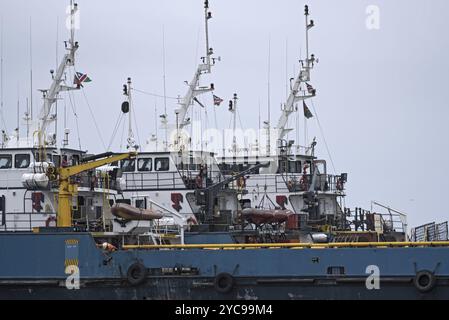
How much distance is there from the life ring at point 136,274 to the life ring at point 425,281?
7701 millimetres

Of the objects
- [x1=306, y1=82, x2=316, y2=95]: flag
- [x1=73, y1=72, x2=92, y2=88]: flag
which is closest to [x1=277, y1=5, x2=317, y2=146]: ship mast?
[x1=306, y1=82, x2=316, y2=95]: flag

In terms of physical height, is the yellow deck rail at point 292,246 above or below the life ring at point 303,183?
below

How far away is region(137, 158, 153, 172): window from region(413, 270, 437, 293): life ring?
14.9 meters

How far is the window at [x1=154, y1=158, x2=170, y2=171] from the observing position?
148 ft

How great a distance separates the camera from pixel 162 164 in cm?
4522

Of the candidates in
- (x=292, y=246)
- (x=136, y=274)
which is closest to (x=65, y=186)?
(x=136, y=274)

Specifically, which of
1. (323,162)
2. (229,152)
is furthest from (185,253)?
(229,152)

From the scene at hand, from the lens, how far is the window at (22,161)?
1553 inches

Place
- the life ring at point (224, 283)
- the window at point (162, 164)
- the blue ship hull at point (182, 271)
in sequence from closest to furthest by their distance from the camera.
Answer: the blue ship hull at point (182, 271), the life ring at point (224, 283), the window at point (162, 164)

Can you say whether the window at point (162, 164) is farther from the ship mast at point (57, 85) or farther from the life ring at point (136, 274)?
the life ring at point (136, 274)

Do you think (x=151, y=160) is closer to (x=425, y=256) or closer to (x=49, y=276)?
(x=49, y=276)

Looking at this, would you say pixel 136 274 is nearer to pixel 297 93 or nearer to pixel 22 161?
pixel 22 161

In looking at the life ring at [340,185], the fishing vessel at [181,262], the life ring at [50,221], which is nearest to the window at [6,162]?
the fishing vessel at [181,262]

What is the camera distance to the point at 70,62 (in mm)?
42188
